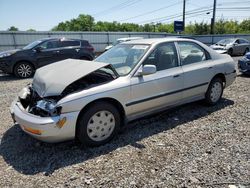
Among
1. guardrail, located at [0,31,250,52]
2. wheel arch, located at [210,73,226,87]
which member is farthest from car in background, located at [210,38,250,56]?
wheel arch, located at [210,73,226,87]

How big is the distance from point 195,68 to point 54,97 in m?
2.83

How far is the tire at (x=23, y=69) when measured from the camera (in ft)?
31.2

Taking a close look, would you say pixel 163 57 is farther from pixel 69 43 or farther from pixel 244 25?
pixel 244 25

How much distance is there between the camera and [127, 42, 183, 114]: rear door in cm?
378

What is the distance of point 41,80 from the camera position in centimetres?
360

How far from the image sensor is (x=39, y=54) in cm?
998

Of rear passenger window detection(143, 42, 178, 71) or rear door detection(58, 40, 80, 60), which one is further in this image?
rear door detection(58, 40, 80, 60)

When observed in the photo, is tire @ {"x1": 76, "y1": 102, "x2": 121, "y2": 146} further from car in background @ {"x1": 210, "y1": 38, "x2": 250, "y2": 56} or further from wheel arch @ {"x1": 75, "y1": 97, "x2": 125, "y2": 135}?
car in background @ {"x1": 210, "y1": 38, "x2": 250, "y2": 56}

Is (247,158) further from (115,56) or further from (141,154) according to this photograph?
(115,56)

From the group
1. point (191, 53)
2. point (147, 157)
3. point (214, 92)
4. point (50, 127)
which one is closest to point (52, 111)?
point (50, 127)

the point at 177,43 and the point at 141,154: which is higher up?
the point at 177,43

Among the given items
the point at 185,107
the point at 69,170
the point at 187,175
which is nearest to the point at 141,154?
the point at 187,175

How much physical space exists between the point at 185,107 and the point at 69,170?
315 centimetres

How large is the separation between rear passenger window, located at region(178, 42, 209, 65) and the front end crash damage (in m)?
1.65
